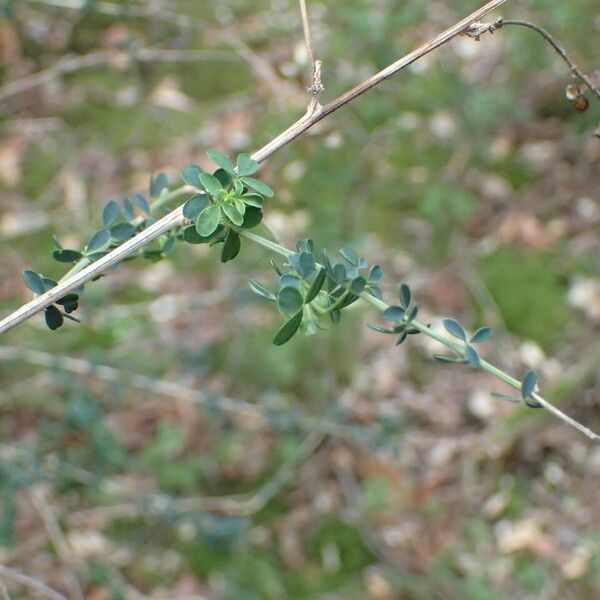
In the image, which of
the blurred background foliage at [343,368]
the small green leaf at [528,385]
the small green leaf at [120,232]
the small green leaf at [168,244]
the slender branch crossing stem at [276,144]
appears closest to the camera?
the slender branch crossing stem at [276,144]

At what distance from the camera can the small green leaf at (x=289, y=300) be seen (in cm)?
104

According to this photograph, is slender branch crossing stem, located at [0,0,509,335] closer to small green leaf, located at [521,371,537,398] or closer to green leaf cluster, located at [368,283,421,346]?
green leaf cluster, located at [368,283,421,346]

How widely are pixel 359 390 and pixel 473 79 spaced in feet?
5.52

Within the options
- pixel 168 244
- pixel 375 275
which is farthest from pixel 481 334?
pixel 168 244

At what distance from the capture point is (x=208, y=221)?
1024 millimetres

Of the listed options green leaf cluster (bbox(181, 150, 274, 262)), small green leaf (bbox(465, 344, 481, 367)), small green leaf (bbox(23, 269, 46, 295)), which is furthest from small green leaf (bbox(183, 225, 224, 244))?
small green leaf (bbox(465, 344, 481, 367))

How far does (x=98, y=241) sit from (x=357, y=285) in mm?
380

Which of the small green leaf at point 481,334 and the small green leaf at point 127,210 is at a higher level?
the small green leaf at point 127,210

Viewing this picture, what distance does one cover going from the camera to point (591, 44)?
11.2 feet

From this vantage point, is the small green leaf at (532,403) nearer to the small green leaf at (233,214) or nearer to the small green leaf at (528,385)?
the small green leaf at (528,385)

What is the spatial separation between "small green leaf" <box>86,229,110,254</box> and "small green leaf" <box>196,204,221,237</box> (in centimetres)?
22

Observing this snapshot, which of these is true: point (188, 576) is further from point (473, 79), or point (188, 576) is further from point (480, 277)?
point (473, 79)

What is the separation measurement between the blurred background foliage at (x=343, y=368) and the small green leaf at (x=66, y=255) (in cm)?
118

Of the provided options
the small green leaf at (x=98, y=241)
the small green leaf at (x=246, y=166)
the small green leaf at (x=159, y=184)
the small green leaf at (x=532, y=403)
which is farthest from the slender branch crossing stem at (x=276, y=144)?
the small green leaf at (x=532, y=403)
